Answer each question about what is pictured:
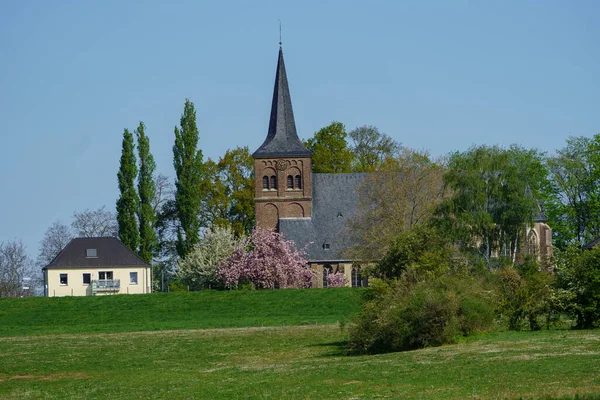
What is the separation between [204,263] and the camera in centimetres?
8481

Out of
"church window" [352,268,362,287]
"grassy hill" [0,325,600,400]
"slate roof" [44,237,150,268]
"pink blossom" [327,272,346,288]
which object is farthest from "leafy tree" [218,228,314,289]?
"grassy hill" [0,325,600,400]

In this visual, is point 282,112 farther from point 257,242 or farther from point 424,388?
point 424,388

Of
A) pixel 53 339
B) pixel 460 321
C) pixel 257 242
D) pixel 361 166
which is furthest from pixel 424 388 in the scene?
pixel 361 166

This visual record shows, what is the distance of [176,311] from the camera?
6322 cm

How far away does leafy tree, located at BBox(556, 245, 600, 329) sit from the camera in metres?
36.2

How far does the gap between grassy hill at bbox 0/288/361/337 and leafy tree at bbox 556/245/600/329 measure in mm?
16694

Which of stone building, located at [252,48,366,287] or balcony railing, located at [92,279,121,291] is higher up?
stone building, located at [252,48,366,287]

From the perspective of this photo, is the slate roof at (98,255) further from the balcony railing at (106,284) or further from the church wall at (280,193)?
the church wall at (280,193)

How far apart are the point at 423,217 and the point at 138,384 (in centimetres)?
5183

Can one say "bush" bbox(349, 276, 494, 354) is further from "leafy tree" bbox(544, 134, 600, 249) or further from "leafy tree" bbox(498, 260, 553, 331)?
"leafy tree" bbox(544, 134, 600, 249)

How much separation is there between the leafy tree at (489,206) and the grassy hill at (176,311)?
27.2 feet

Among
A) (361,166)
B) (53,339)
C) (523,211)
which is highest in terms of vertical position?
(361,166)

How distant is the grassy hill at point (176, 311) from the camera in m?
54.4

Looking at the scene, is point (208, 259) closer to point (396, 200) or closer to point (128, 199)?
point (128, 199)
